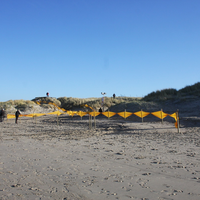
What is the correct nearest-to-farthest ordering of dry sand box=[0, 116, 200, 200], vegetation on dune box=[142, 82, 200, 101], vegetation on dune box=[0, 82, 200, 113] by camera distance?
dry sand box=[0, 116, 200, 200]
vegetation on dune box=[0, 82, 200, 113]
vegetation on dune box=[142, 82, 200, 101]

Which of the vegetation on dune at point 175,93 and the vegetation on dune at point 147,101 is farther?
the vegetation on dune at point 175,93

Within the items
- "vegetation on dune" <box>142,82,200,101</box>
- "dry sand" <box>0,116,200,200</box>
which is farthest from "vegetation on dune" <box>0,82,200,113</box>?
"dry sand" <box>0,116,200,200</box>

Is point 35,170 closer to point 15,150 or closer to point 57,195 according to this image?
point 57,195

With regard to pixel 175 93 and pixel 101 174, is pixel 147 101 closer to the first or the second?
pixel 175 93

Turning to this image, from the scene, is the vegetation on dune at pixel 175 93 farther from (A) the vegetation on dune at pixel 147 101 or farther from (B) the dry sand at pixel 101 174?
(B) the dry sand at pixel 101 174

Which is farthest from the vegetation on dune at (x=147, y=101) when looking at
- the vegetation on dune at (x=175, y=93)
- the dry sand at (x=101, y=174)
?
the dry sand at (x=101, y=174)

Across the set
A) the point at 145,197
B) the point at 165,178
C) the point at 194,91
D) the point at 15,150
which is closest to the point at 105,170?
the point at 165,178

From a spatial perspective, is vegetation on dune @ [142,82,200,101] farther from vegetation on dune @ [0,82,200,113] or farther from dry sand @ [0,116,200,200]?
dry sand @ [0,116,200,200]

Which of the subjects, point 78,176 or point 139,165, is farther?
point 139,165

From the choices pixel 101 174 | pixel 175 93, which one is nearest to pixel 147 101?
pixel 175 93

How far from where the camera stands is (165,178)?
15.1ft

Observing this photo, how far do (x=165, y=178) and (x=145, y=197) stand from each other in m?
1.12

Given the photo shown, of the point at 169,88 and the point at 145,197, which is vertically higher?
the point at 169,88

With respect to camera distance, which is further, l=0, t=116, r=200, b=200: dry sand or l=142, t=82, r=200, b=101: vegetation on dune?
l=142, t=82, r=200, b=101: vegetation on dune
